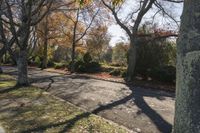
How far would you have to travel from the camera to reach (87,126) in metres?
8.95

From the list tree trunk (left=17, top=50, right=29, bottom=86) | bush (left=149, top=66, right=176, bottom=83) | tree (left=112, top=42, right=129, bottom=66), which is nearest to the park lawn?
tree trunk (left=17, top=50, right=29, bottom=86)

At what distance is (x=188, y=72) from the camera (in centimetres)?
245

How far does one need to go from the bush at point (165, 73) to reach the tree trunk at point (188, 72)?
2082 centimetres

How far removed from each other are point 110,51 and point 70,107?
3288 inches

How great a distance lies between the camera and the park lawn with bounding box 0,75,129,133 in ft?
28.0

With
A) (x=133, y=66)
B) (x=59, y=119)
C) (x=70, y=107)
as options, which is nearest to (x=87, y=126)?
(x=59, y=119)

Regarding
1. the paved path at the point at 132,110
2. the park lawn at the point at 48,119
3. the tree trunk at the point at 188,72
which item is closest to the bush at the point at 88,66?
the paved path at the point at 132,110

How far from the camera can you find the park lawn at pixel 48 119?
8531 millimetres

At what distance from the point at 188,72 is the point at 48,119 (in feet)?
25.3

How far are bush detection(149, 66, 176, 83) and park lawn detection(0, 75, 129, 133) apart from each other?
39.4ft

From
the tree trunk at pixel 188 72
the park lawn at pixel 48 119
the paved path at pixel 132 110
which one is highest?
the tree trunk at pixel 188 72

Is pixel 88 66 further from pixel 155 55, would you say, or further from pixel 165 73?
pixel 165 73

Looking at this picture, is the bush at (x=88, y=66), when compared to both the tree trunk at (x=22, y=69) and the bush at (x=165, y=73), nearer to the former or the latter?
the bush at (x=165, y=73)

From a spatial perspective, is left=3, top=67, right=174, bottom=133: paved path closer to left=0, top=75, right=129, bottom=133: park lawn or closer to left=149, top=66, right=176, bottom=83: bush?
left=0, top=75, right=129, bottom=133: park lawn
